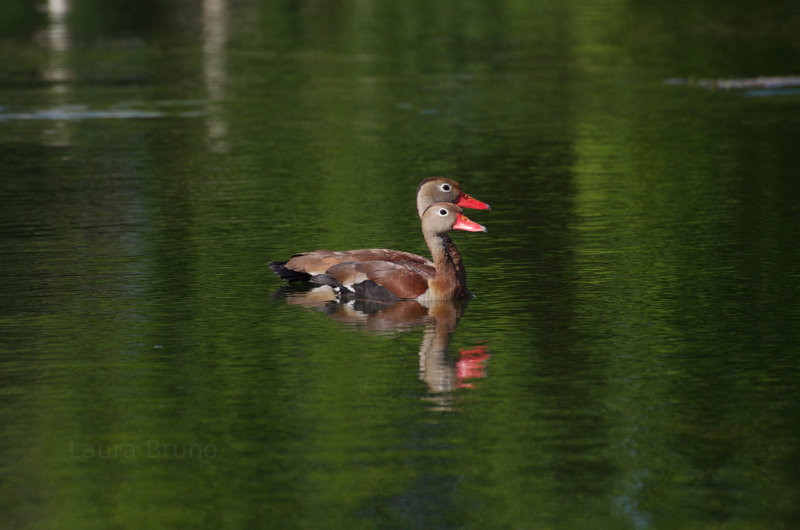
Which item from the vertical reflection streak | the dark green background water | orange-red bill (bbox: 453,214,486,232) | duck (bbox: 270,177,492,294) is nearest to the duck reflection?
the dark green background water

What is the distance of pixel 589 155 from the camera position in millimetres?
24500

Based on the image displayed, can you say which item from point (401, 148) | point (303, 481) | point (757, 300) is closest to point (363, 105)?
point (401, 148)

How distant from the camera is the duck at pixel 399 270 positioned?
1481 cm

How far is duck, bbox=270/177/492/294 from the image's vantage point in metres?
15.2

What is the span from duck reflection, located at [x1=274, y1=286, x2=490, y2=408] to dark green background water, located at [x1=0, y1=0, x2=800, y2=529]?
0.22ft

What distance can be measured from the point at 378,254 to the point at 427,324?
1481 mm

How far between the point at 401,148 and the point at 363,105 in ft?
19.0

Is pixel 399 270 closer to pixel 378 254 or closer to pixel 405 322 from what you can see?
pixel 378 254

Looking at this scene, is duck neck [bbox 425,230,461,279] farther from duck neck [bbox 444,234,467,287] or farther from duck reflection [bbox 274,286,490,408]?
duck reflection [bbox 274,286,490,408]

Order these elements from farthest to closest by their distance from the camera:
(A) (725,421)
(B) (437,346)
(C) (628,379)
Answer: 1. (B) (437,346)
2. (C) (628,379)
3. (A) (725,421)

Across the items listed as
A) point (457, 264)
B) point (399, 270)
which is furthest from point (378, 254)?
point (457, 264)

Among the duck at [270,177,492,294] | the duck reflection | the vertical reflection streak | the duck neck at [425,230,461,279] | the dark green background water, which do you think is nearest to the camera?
the dark green background water

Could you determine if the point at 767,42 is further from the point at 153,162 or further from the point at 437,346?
the point at 437,346

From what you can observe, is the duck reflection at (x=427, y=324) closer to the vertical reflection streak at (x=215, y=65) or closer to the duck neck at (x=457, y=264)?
the duck neck at (x=457, y=264)
